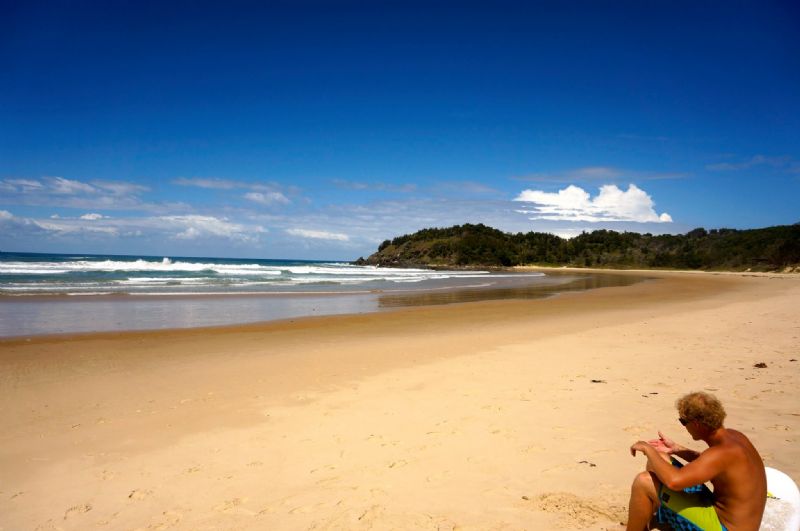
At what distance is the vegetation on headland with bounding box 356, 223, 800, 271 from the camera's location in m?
67.4

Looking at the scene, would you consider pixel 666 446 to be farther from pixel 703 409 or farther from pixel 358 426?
pixel 358 426

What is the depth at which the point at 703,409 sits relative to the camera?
2.74m

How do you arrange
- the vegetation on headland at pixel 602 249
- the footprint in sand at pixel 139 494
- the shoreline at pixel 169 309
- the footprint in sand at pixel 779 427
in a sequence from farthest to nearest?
the vegetation on headland at pixel 602 249 < the shoreline at pixel 169 309 < the footprint in sand at pixel 779 427 < the footprint in sand at pixel 139 494

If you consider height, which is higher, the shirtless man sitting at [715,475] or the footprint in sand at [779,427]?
the shirtless man sitting at [715,475]

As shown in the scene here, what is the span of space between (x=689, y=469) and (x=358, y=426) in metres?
3.52

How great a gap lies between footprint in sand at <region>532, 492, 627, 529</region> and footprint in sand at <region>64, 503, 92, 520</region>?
11.6 ft

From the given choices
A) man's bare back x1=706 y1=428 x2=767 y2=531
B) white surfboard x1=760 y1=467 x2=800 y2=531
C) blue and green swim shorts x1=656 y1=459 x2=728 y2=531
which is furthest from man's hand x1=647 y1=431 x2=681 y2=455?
white surfboard x1=760 y1=467 x2=800 y2=531

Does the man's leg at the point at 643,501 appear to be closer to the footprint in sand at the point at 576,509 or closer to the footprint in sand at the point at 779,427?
the footprint in sand at the point at 576,509

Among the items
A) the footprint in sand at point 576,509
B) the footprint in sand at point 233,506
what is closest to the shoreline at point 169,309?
the footprint in sand at point 233,506

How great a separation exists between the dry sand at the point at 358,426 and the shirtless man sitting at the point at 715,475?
81 centimetres

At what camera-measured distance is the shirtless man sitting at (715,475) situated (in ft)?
8.91

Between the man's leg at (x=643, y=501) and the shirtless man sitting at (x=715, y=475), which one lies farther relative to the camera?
the man's leg at (x=643, y=501)

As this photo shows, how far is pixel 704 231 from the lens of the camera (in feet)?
304

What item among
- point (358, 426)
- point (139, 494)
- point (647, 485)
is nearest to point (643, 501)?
point (647, 485)
